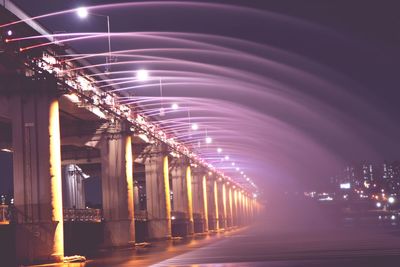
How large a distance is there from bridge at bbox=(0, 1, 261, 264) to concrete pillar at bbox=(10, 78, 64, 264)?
2.0 inches

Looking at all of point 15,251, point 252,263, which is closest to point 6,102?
point 15,251

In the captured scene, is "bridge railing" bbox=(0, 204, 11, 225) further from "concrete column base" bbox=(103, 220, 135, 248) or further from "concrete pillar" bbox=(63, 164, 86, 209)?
"concrete pillar" bbox=(63, 164, 86, 209)

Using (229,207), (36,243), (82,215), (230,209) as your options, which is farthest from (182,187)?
(230,209)

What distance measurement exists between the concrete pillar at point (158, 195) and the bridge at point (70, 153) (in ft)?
0.34

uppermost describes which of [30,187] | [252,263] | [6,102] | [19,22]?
[19,22]

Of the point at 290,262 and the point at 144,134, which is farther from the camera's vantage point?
the point at 144,134

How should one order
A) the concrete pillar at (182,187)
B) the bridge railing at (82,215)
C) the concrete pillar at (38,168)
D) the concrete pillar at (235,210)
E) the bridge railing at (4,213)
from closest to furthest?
the concrete pillar at (38,168)
the bridge railing at (4,213)
the bridge railing at (82,215)
the concrete pillar at (182,187)
the concrete pillar at (235,210)

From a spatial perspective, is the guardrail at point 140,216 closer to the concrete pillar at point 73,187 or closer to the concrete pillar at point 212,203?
the concrete pillar at point 73,187

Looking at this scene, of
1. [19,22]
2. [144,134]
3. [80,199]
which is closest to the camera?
[19,22]

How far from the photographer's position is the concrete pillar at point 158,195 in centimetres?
7138

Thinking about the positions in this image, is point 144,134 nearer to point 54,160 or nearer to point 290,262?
point 54,160

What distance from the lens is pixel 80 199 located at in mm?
88750

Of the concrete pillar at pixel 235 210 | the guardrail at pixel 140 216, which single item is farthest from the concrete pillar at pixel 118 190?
the concrete pillar at pixel 235 210

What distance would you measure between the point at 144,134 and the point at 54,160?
93.0ft
